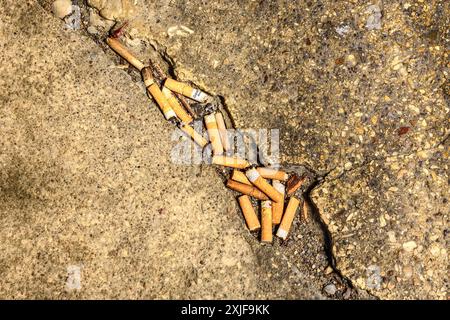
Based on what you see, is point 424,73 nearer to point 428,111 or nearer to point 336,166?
point 428,111

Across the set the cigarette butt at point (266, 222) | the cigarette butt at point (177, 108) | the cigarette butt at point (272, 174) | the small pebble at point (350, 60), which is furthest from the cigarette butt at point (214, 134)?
the small pebble at point (350, 60)

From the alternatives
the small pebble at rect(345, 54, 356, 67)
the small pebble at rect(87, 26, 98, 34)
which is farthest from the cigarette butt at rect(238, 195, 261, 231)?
the small pebble at rect(87, 26, 98, 34)

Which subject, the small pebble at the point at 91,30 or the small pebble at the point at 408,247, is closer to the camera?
the small pebble at the point at 408,247

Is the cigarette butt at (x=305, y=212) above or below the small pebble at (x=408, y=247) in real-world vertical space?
above

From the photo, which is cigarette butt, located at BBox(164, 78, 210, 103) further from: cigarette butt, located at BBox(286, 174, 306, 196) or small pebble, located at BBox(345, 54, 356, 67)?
small pebble, located at BBox(345, 54, 356, 67)

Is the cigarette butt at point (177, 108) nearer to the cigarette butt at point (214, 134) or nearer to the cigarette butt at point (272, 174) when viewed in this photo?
the cigarette butt at point (214, 134)
